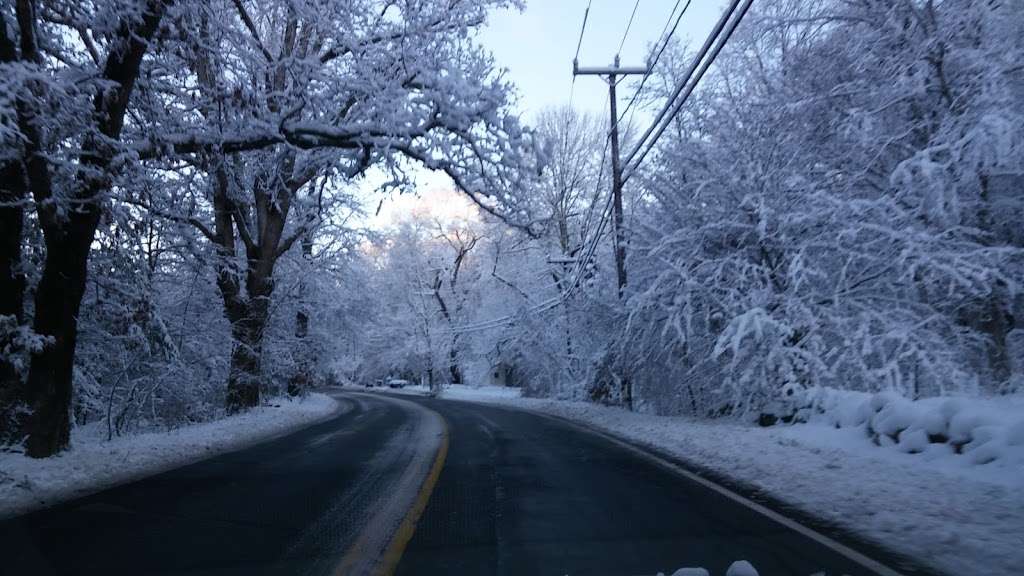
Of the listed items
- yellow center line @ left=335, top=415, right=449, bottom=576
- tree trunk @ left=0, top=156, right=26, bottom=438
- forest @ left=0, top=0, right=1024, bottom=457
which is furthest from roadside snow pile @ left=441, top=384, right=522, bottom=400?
yellow center line @ left=335, top=415, right=449, bottom=576

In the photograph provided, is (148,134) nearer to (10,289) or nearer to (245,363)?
(10,289)

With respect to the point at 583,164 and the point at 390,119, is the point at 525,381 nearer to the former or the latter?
the point at 583,164

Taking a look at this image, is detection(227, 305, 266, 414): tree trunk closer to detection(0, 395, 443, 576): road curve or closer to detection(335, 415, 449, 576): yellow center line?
detection(0, 395, 443, 576): road curve

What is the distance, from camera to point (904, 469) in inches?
324

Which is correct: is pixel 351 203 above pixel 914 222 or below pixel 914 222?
above

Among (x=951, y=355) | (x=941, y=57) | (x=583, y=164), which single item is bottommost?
(x=951, y=355)

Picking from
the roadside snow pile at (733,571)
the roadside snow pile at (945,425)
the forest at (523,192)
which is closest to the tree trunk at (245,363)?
the forest at (523,192)

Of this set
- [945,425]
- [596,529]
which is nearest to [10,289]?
[596,529]

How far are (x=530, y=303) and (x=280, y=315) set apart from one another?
1097 cm

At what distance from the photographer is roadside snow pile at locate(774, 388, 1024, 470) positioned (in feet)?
25.1

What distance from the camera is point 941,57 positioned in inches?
604

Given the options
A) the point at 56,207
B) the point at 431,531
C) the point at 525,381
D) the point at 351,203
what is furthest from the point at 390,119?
the point at 525,381

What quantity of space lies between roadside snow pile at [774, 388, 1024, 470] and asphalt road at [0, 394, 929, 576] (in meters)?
2.65

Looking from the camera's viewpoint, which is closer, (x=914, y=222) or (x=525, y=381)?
(x=914, y=222)
